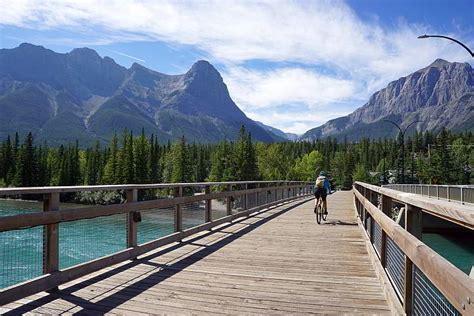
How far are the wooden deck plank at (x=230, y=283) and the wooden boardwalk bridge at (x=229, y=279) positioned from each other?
0.04 ft

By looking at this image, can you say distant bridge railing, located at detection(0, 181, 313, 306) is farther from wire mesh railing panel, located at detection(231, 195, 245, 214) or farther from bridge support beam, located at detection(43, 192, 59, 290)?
wire mesh railing panel, located at detection(231, 195, 245, 214)

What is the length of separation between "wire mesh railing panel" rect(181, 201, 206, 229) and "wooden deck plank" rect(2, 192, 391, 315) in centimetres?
94

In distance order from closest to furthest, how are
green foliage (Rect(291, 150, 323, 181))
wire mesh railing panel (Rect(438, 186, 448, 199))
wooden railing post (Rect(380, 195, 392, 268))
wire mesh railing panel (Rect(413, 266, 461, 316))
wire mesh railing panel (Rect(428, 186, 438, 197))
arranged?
wire mesh railing panel (Rect(413, 266, 461, 316)), wooden railing post (Rect(380, 195, 392, 268)), wire mesh railing panel (Rect(438, 186, 448, 199)), wire mesh railing panel (Rect(428, 186, 438, 197)), green foliage (Rect(291, 150, 323, 181))

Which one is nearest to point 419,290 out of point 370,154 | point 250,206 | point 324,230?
point 324,230

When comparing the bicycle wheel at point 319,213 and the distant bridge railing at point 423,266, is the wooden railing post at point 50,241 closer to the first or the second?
the distant bridge railing at point 423,266

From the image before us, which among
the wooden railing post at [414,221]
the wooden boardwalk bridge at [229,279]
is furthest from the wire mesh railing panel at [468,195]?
the wooden railing post at [414,221]

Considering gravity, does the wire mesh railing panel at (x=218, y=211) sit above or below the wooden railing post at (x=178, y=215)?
below

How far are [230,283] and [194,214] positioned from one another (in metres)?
5.28

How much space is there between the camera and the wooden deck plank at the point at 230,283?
5.07m

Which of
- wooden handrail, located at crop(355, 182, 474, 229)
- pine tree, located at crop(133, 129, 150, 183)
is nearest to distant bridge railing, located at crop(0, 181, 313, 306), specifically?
wooden handrail, located at crop(355, 182, 474, 229)

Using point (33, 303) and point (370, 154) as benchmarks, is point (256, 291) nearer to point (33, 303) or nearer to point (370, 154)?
point (33, 303)

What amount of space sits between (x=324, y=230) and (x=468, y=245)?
27.1 m

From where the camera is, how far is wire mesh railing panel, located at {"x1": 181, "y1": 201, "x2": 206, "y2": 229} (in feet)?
35.7

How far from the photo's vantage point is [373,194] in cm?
948
